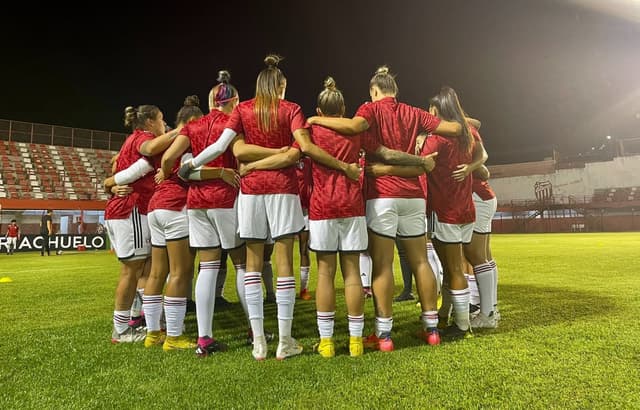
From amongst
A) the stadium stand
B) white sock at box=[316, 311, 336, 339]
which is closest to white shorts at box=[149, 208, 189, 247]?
white sock at box=[316, 311, 336, 339]

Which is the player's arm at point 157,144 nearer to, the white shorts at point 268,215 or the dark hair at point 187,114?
the dark hair at point 187,114

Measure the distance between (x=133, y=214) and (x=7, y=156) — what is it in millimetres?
34354

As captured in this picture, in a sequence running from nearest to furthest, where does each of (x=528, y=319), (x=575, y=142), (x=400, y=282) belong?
(x=528, y=319)
(x=400, y=282)
(x=575, y=142)

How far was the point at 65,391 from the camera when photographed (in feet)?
7.57

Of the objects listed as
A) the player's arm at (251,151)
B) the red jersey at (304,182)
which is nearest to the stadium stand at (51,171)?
the red jersey at (304,182)

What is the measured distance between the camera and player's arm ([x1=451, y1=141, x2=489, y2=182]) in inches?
131

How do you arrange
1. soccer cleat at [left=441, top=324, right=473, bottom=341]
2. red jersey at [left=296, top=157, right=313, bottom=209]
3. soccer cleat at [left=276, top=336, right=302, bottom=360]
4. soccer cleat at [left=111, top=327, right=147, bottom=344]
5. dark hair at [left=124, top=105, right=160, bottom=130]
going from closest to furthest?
soccer cleat at [left=276, top=336, right=302, bottom=360] < soccer cleat at [left=441, top=324, right=473, bottom=341] < soccer cleat at [left=111, top=327, right=147, bottom=344] < dark hair at [left=124, top=105, right=160, bottom=130] < red jersey at [left=296, top=157, right=313, bottom=209]

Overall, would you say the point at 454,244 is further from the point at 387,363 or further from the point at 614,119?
the point at 614,119

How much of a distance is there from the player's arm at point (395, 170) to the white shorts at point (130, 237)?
7.35 ft

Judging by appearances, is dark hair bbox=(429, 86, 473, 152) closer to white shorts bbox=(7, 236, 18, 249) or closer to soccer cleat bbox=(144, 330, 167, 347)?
soccer cleat bbox=(144, 330, 167, 347)

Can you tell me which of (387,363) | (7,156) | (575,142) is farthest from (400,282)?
(575,142)

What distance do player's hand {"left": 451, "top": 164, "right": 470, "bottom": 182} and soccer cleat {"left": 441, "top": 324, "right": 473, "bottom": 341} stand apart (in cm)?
A: 127

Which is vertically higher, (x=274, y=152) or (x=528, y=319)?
(x=274, y=152)

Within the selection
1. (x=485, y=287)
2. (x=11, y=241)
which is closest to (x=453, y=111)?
(x=485, y=287)
